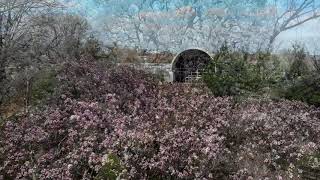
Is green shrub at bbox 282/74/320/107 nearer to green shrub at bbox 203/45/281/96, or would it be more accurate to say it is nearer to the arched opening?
green shrub at bbox 203/45/281/96

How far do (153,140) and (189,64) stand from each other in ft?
49.9

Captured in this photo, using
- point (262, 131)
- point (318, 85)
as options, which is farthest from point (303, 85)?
point (262, 131)

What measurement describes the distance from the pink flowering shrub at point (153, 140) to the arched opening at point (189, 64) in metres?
11.8

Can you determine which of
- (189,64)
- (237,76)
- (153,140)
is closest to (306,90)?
(237,76)

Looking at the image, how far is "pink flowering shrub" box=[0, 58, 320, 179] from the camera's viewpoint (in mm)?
6777

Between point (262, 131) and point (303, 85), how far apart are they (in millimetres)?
7110

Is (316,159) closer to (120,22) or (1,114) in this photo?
(1,114)

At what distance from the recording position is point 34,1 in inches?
587

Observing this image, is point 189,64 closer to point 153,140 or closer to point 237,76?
point 237,76

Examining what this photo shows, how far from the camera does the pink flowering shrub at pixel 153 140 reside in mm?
6777

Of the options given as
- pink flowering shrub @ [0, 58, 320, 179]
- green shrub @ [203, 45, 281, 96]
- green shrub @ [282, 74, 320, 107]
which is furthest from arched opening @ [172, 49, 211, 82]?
pink flowering shrub @ [0, 58, 320, 179]

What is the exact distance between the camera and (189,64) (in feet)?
73.2

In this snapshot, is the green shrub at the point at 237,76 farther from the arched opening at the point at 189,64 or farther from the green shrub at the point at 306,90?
the arched opening at the point at 189,64

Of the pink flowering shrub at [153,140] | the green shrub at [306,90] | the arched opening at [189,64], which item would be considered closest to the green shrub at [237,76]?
the green shrub at [306,90]
